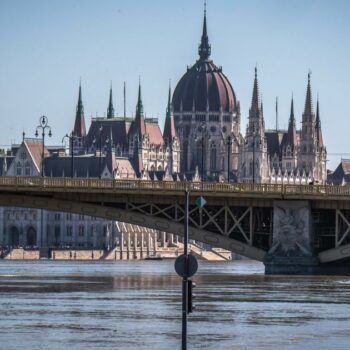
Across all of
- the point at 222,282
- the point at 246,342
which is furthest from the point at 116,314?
the point at 222,282

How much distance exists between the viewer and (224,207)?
128m

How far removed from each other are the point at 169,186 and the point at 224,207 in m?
3.94

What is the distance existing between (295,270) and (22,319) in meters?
55.2

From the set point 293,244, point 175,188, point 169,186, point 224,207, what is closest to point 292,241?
point 293,244

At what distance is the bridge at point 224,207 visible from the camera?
126438 mm

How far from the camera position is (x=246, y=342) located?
66125 mm

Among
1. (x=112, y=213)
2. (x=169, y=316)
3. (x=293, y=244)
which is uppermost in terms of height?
(x=112, y=213)

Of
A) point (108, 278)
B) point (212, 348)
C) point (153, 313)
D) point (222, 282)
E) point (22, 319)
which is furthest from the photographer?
point (108, 278)

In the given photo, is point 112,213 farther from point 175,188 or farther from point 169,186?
point 175,188

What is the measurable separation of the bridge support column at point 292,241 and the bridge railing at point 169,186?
42.3 inches

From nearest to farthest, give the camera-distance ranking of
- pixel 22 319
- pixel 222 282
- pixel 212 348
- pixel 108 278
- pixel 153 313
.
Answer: pixel 212 348
pixel 22 319
pixel 153 313
pixel 222 282
pixel 108 278

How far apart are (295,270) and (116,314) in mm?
49925

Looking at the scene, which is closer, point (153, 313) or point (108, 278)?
point (153, 313)

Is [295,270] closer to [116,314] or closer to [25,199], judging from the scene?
[25,199]
